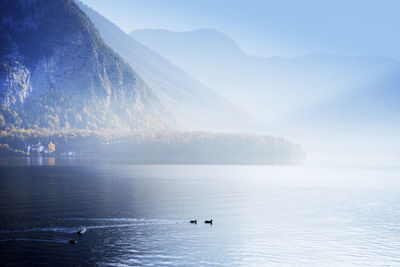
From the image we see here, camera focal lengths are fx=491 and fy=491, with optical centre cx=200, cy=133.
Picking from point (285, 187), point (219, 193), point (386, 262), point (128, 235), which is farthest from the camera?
point (285, 187)

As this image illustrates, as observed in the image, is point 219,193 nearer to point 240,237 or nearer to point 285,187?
point 285,187

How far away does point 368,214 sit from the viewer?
84.3 metres

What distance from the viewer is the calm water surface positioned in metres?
52.7

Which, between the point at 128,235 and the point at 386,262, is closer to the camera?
the point at 386,262

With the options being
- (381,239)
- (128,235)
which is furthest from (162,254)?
(381,239)

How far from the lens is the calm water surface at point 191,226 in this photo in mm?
52656

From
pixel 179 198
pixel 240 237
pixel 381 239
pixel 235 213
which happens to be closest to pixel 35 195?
pixel 179 198

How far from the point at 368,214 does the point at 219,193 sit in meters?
38.3

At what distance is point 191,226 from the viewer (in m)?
69.2

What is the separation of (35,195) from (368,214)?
205 feet

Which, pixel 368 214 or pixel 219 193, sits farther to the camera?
pixel 219 193

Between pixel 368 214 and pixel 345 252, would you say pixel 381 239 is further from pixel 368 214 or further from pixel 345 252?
pixel 368 214

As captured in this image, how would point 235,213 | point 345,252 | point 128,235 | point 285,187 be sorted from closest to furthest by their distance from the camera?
point 345,252
point 128,235
point 235,213
point 285,187

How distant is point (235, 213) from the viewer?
3265 inches
